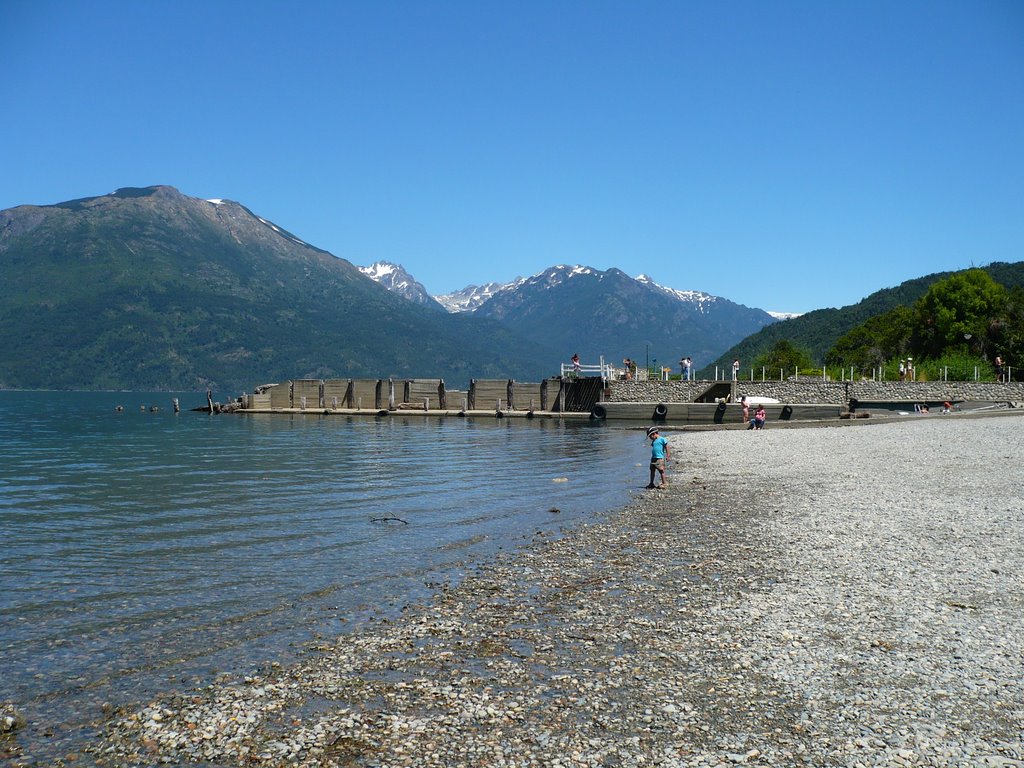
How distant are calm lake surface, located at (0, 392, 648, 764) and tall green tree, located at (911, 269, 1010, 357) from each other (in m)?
65.8

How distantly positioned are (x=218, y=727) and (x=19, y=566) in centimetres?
917

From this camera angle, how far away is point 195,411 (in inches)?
3750

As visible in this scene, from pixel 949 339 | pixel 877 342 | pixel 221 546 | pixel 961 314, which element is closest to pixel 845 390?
pixel 949 339

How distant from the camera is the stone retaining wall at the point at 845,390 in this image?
6438cm

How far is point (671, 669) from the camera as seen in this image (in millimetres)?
8508

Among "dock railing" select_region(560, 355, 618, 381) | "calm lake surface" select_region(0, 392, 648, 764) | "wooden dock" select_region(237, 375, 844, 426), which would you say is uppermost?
"dock railing" select_region(560, 355, 618, 381)

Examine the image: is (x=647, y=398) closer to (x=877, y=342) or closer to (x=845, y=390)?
(x=845, y=390)

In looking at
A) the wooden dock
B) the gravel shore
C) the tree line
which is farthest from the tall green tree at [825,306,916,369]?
the gravel shore

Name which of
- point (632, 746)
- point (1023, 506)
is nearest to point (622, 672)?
point (632, 746)

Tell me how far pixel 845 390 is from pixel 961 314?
35431 mm

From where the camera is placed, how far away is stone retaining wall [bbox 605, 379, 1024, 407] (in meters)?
64.4

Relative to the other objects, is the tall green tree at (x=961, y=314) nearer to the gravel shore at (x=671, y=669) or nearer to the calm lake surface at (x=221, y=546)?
the calm lake surface at (x=221, y=546)

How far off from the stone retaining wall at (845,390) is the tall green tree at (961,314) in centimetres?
2058

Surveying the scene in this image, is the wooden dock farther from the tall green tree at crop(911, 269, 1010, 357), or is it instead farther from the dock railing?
the tall green tree at crop(911, 269, 1010, 357)
